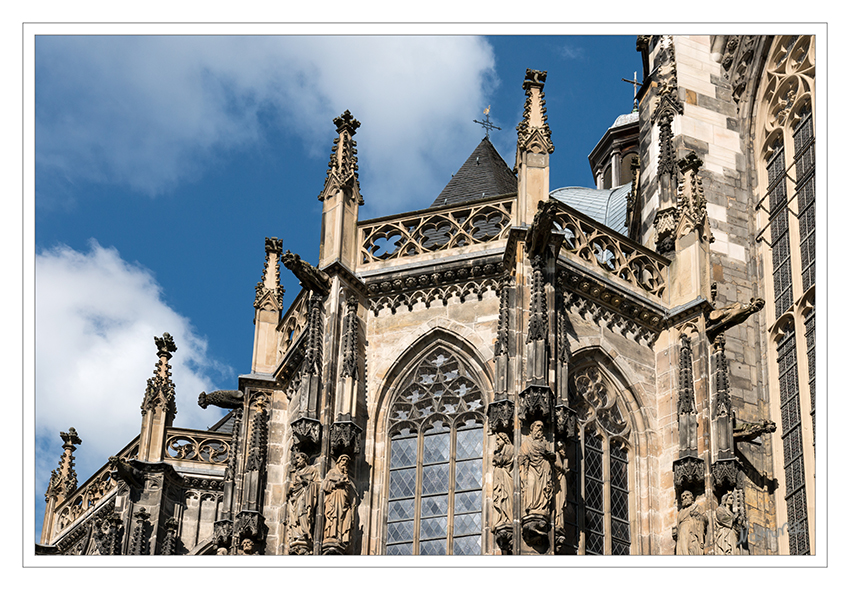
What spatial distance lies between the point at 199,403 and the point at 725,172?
11243mm

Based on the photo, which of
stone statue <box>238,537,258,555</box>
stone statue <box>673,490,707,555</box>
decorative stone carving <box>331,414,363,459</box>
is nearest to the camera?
stone statue <box>673,490,707,555</box>

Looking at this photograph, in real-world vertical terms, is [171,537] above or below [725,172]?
below

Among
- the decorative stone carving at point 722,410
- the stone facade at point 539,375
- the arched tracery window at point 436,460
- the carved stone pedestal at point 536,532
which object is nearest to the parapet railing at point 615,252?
the stone facade at point 539,375

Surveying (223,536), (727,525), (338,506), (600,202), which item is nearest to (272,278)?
(223,536)

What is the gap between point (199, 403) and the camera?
2947cm

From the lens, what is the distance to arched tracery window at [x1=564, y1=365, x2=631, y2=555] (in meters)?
19.4

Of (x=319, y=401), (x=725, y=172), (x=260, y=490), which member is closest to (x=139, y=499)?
(x=260, y=490)

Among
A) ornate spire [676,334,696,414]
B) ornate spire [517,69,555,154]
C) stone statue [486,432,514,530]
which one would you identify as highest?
ornate spire [517,69,555,154]

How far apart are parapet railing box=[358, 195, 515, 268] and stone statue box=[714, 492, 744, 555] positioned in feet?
16.4

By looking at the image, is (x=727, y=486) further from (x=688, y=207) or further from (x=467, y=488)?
(x=688, y=207)

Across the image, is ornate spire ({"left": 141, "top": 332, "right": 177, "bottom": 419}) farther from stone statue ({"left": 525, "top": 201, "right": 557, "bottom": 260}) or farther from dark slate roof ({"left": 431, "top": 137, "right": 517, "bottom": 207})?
stone statue ({"left": 525, "top": 201, "right": 557, "bottom": 260})

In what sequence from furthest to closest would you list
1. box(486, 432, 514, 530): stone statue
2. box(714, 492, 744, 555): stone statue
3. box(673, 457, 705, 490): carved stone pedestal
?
box(673, 457, 705, 490): carved stone pedestal < box(714, 492, 744, 555): stone statue < box(486, 432, 514, 530): stone statue

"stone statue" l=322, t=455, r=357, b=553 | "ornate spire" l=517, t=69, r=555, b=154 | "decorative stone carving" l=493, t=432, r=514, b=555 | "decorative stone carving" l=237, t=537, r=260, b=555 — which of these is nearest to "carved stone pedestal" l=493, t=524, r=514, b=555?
"decorative stone carving" l=493, t=432, r=514, b=555

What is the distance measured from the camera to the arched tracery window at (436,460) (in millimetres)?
19484
